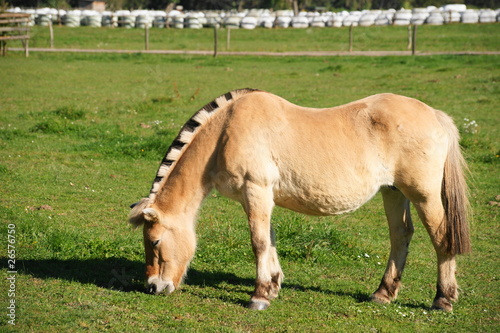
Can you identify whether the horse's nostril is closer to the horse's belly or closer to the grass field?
the grass field

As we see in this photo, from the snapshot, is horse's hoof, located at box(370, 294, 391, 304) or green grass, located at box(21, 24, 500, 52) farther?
green grass, located at box(21, 24, 500, 52)

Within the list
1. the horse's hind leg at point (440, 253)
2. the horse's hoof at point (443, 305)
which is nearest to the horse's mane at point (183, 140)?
the horse's hind leg at point (440, 253)

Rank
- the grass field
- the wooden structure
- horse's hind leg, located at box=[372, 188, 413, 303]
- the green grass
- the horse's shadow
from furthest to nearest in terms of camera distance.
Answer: the green grass < the wooden structure < the horse's shadow < horse's hind leg, located at box=[372, 188, 413, 303] < the grass field

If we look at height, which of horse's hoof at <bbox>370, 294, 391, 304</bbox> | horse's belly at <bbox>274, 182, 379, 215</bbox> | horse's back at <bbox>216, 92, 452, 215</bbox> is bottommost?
horse's hoof at <bbox>370, 294, 391, 304</bbox>

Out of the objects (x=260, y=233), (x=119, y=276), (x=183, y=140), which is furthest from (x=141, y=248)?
(x=260, y=233)

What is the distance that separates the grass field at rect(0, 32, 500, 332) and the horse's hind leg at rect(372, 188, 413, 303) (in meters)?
0.18

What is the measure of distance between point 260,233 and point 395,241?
159 centimetres

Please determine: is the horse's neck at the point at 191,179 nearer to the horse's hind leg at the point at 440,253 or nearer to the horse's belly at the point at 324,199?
the horse's belly at the point at 324,199

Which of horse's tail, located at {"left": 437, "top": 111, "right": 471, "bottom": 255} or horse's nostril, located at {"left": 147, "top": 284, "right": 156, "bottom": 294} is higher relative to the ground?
horse's tail, located at {"left": 437, "top": 111, "right": 471, "bottom": 255}

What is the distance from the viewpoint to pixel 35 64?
28.1 metres

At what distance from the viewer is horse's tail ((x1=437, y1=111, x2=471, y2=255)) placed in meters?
6.10

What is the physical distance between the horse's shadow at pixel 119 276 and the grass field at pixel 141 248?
0.07ft

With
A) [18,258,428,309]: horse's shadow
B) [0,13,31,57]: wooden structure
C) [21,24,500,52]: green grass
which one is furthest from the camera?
[21,24,500,52]: green grass

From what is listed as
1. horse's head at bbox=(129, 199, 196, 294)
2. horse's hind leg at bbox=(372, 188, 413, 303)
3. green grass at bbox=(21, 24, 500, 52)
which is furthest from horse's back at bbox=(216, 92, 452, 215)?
green grass at bbox=(21, 24, 500, 52)
